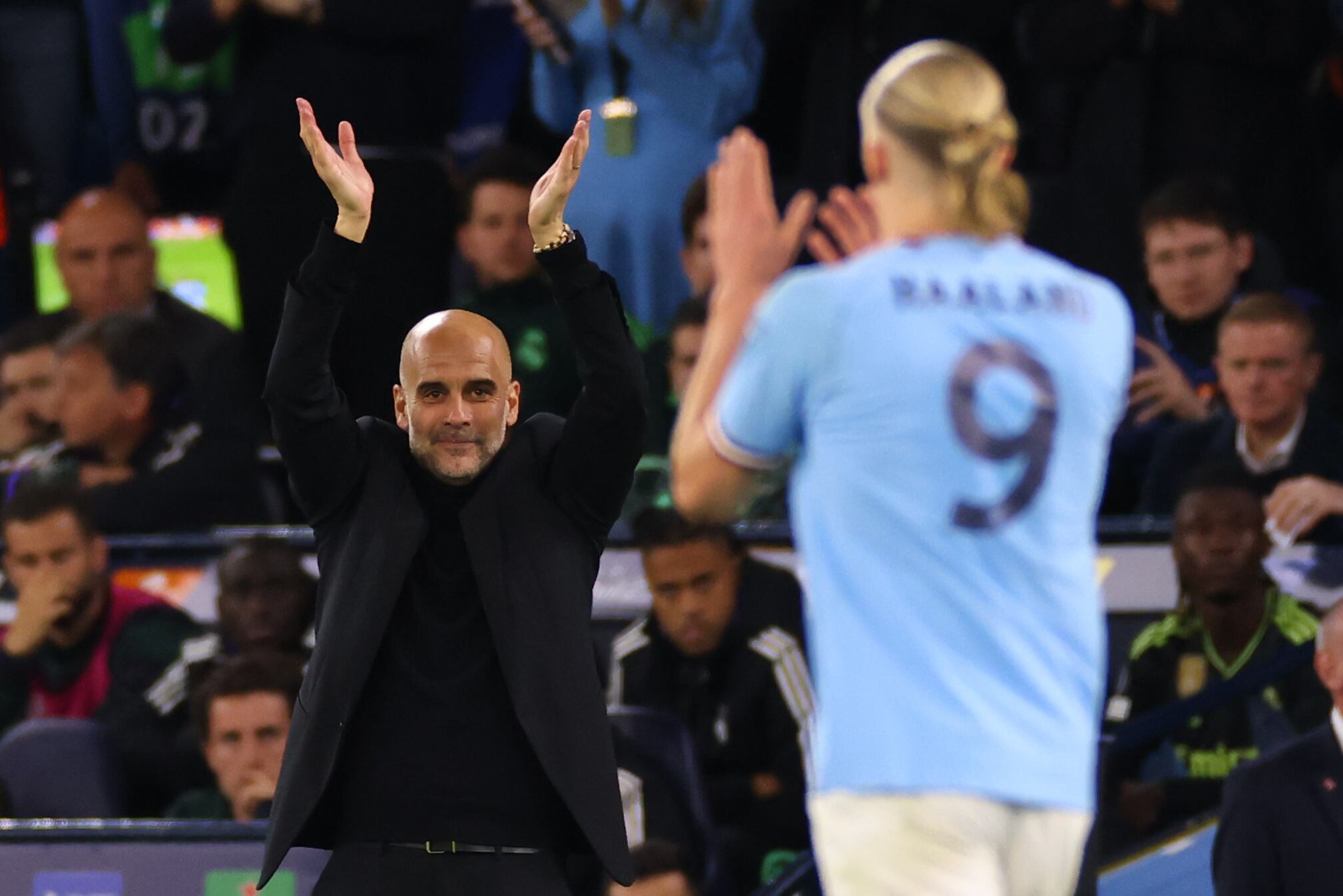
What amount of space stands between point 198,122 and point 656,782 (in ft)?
13.2

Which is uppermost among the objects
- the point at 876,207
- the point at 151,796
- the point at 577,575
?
the point at 876,207

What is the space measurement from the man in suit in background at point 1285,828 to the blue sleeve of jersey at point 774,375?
2854 mm

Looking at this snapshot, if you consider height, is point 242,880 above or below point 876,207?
below

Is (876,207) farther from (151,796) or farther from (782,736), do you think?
(151,796)

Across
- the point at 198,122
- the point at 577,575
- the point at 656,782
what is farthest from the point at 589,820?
the point at 198,122

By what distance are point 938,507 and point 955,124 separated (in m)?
0.48

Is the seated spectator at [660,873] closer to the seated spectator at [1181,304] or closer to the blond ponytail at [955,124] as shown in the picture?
the seated spectator at [1181,304]

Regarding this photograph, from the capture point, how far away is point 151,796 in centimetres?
632

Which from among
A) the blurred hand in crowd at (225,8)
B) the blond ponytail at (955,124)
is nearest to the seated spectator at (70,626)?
the blurred hand in crowd at (225,8)

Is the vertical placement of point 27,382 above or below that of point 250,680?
above

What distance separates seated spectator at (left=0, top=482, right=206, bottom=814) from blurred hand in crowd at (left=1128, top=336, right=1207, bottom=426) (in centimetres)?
293

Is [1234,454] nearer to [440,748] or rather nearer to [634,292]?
[634,292]

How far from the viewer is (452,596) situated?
3.98 meters

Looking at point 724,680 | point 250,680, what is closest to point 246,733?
point 250,680
